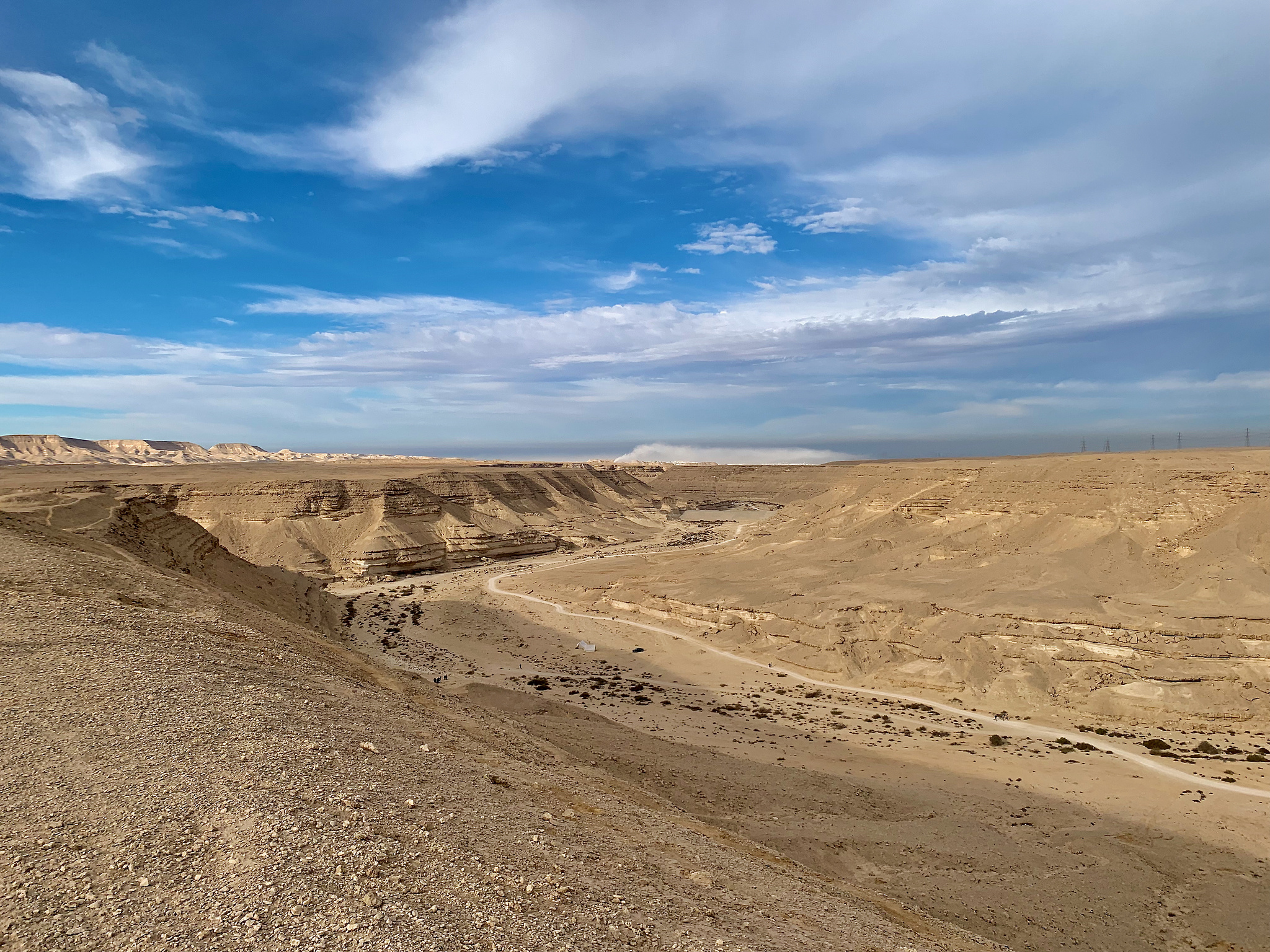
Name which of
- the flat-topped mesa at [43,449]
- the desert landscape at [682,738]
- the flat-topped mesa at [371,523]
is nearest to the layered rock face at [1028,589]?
the desert landscape at [682,738]

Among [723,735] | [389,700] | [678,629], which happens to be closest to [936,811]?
[723,735]

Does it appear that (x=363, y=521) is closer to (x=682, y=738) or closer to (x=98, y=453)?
(x=682, y=738)

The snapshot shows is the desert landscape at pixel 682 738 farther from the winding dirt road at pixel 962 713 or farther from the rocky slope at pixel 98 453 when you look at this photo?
the rocky slope at pixel 98 453

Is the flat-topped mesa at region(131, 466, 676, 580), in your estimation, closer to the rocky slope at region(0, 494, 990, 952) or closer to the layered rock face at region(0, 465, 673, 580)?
the layered rock face at region(0, 465, 673, 580)

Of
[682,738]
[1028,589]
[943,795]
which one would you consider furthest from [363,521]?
[943,795]

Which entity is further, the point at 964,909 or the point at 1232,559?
the point at 1232,559

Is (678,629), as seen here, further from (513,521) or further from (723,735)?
(513,521)
